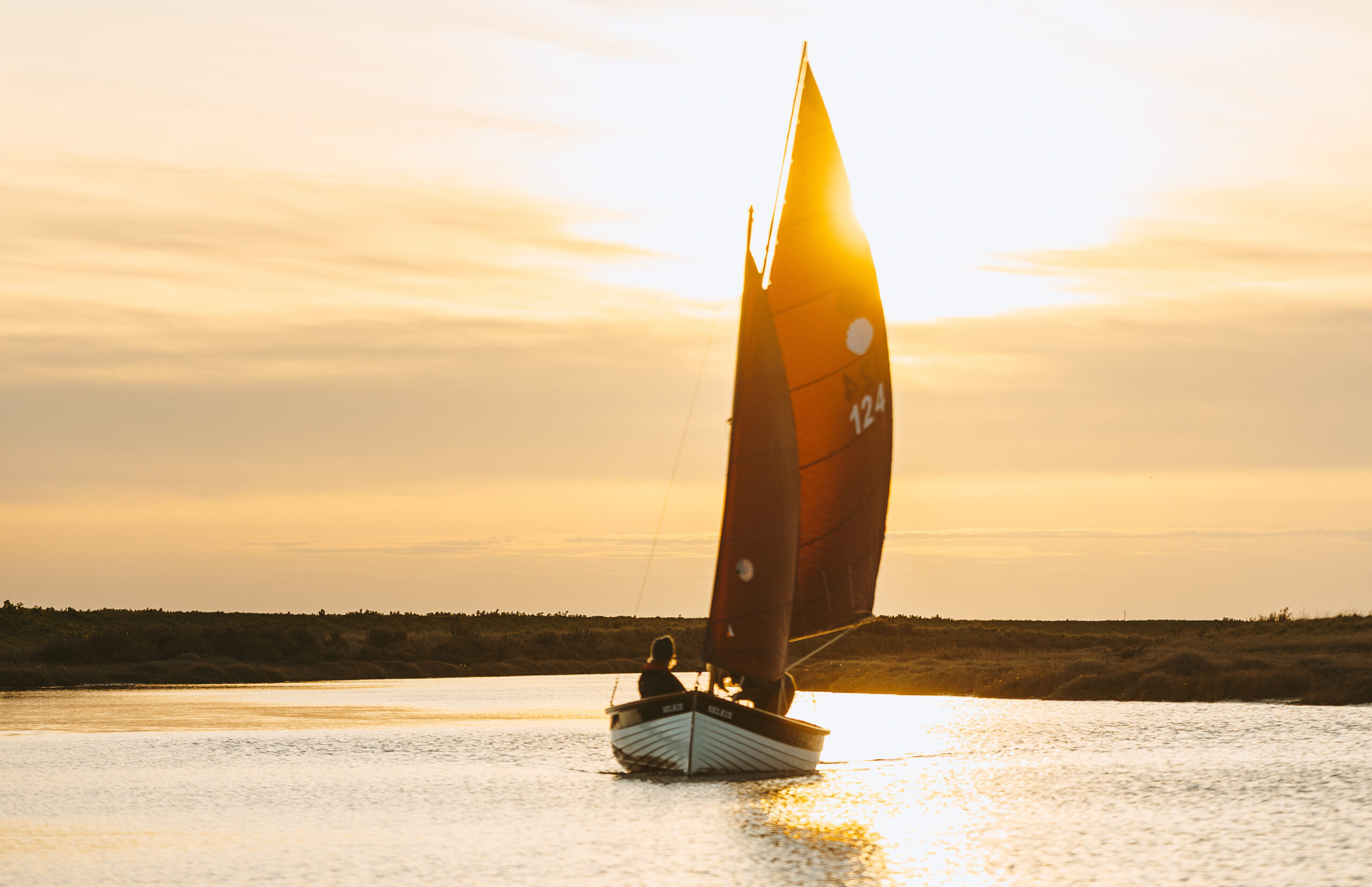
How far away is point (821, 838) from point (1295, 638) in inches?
2045

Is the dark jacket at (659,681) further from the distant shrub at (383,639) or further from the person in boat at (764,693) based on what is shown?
the distant shrub at (383,639)

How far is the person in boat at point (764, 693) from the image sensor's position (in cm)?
3550

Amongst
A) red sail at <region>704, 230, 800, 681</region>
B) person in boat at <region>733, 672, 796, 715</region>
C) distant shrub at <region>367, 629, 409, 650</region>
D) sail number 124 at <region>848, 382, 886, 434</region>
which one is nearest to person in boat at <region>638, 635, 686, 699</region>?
red sail at <region>704, 230, 800, 681</region>

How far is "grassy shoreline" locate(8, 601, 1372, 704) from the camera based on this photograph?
2618 inches

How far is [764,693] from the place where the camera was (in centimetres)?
3575

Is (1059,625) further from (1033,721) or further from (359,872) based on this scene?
(359,872)

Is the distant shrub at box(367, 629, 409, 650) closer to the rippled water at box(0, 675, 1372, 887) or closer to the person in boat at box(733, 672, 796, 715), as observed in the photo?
the rippled water at box(0, 675, 1372, 887)

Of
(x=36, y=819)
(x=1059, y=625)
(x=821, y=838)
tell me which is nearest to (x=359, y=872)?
(x=821, y=838)

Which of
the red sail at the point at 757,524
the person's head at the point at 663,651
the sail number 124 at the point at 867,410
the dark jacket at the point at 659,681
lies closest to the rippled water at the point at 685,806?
the dark jacket at the point at 659,681

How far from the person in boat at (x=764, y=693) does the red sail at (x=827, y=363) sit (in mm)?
2456

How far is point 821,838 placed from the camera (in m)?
28.4

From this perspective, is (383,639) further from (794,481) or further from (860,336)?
(794,481)

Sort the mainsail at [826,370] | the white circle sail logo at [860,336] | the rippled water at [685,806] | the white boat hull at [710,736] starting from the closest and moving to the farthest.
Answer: the rippled water at [685,806]
the white boat hull at [710,736]
the mainsail at [826,370]
the white circle sail logo at [860,336]

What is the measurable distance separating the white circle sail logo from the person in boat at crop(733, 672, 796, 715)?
8.74m
